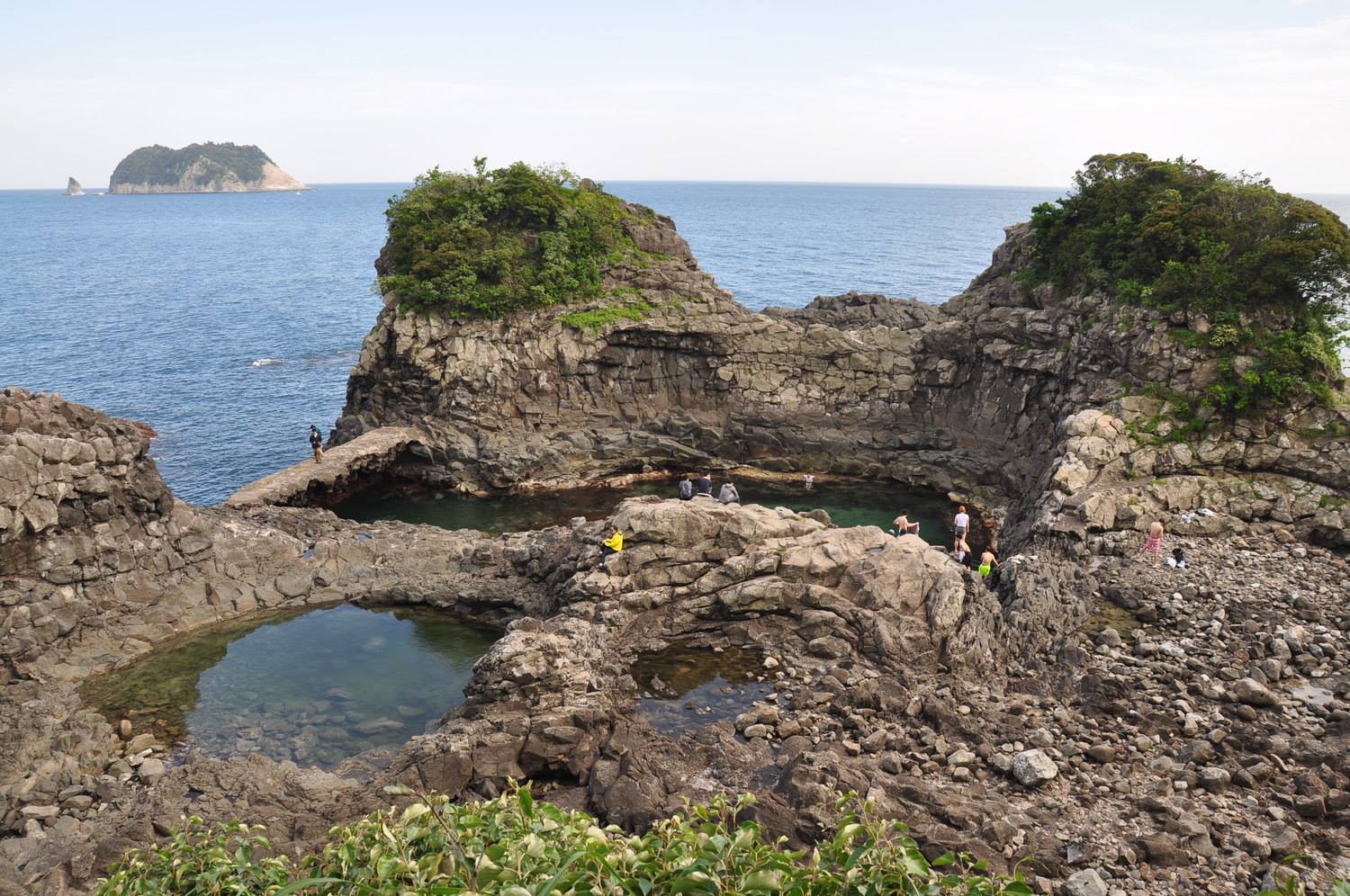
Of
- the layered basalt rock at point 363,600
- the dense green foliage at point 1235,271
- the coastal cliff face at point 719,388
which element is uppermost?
the dense green foliage at point 1235,271

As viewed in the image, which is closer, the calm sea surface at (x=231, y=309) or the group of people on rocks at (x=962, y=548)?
the group of people on rocks at (x=962, y=548)

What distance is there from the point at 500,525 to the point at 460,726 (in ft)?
68.7

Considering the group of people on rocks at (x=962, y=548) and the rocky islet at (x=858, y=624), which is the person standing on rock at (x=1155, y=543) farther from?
the group of people on rocks at (x=962, y=548)

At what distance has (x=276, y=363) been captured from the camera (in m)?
75.6

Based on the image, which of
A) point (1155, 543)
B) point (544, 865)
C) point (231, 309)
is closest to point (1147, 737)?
point (1155, 543)

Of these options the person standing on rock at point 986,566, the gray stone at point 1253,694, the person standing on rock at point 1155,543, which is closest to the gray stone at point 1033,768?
the gray stone at point 1253,694

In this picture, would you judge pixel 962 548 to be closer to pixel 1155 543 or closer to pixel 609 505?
pixel 1155 543

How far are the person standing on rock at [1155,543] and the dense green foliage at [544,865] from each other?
80.7ft

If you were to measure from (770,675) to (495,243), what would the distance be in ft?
112

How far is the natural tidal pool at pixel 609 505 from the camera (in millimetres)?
42719

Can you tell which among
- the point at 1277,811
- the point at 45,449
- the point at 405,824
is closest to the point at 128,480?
the point at 45,449

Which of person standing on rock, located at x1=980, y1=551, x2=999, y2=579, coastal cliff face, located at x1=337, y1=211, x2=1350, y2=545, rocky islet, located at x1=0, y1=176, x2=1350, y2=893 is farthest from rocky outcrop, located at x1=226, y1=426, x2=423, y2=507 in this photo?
person standing on rock, located at x1=980, y1=551, x2=999, y2=579

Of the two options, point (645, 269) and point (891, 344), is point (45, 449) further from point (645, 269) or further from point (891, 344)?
point (891, 344)

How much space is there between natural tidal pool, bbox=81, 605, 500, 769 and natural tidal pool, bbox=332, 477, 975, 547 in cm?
1174
